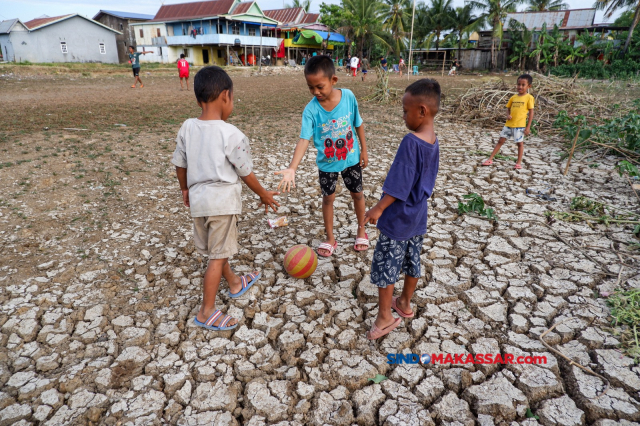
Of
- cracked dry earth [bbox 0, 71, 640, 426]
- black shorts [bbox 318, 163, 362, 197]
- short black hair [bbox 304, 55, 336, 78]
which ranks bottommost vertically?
cracked dry earth [bbox 0, 71, 640, 426]

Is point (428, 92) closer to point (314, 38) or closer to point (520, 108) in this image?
point (520, 108)

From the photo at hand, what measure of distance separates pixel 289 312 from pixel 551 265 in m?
2.16

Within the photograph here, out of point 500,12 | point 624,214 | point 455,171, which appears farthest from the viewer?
point 500,12

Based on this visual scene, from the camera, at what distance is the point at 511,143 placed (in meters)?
6.72

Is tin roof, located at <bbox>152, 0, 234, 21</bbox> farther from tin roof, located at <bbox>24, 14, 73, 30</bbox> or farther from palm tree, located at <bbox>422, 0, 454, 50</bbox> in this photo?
palm tree, located at <bbox>422, 0, 454, 50</bbox>

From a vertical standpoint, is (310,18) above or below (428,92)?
above

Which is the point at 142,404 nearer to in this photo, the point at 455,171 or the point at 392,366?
the point at 392,366

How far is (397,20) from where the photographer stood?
38.2 metres

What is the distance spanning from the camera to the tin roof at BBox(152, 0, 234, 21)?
3222 centimetres

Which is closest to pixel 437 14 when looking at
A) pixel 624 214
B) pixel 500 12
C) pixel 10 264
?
pixel 500 12

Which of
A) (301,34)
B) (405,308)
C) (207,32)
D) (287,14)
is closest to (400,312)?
(405,308)

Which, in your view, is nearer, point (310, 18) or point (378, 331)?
point (378, 331)

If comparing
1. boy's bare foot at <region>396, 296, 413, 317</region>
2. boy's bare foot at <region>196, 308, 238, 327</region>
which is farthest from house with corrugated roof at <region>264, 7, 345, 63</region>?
boy's bare foot at <region>196, 308, 238, 327</region>

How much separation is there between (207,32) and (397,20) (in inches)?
739
